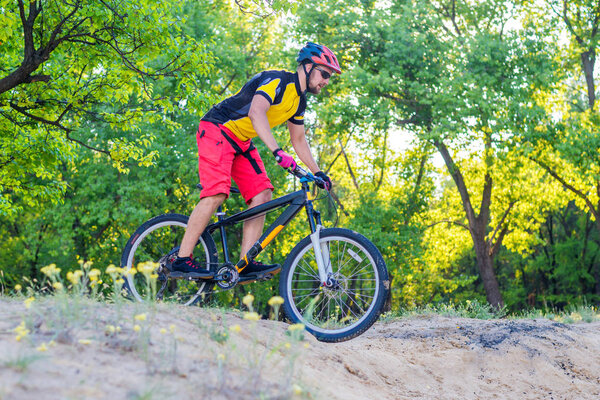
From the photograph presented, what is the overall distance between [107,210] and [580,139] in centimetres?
1474

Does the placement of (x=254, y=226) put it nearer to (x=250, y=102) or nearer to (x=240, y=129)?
(x=240, y=129)

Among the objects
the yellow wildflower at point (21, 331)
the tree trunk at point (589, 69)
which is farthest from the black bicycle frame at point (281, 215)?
the tree trunk at point (589, 69)

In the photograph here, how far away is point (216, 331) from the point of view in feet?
11.7

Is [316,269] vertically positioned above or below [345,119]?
below

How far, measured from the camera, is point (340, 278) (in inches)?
174

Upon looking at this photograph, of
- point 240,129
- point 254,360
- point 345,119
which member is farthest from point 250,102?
point 345,119

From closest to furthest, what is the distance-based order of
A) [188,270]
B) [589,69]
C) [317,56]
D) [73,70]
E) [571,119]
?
[317,56] < [188,270] < [73,70] < [571,119] < [589,69]

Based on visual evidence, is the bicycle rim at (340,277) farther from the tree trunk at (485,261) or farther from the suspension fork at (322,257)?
the tree trunk at (485,261)

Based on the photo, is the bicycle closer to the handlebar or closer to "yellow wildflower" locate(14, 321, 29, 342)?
the handlebar

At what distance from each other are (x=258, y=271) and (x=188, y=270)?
59 centimetres

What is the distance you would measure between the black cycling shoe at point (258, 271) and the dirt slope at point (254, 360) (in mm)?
355

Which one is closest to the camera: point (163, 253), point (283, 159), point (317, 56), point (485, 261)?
point (283, 159)

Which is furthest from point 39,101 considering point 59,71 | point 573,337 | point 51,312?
point 573,337

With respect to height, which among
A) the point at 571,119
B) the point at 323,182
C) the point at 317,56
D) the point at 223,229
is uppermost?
the point at 571,119
